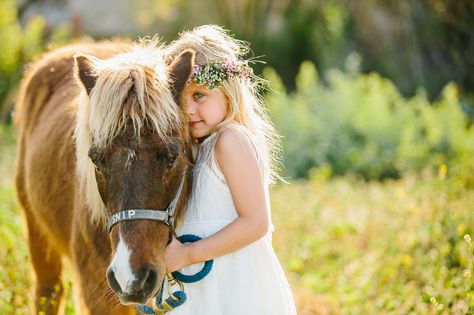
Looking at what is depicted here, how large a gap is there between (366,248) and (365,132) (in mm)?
3703

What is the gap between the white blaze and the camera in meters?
2.24

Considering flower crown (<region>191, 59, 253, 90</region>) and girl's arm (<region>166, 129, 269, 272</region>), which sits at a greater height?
flower crown (<region>191, 59, 253, 90</region>)

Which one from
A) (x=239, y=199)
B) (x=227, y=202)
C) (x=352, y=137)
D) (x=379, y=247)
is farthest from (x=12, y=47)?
(x=239, y=199)

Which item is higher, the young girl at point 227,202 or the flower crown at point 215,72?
the flower crown at point 215,72

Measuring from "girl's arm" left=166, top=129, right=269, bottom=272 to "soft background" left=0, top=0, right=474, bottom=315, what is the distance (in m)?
0.96

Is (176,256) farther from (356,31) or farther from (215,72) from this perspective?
(356,31)

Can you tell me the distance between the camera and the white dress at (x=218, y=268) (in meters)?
2.71

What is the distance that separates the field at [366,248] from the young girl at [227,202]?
0.86m

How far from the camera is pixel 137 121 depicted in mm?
2412

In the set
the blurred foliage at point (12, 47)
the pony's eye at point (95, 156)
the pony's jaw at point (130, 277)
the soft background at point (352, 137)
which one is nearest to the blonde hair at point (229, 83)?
the pony's eye at point (95, 156)

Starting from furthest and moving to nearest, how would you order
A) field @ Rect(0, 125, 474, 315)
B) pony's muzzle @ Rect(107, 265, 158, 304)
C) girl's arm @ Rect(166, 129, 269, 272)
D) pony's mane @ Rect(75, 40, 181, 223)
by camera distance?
field @ Rect(0, 125, 474, 315) → girl's arm @ Rect(166, 129, 269, 272) → pony's mane @ Rect(75, 40, 181, 223) → pony's muzzle @ Rect(107, 265, 158, 304)

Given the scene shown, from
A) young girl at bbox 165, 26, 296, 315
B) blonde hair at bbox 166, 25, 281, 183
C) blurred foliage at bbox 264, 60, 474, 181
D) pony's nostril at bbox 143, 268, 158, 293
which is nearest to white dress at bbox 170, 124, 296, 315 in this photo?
young girl at bbox 165, 26, 296, 315

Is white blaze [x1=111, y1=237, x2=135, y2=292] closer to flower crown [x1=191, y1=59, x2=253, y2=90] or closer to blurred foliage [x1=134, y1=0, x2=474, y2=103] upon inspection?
flower crown [x1=191, y1=59, x2=253, y2=90]

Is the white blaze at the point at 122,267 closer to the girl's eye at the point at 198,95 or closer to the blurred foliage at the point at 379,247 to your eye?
the girl's eye at the point at 198,95
